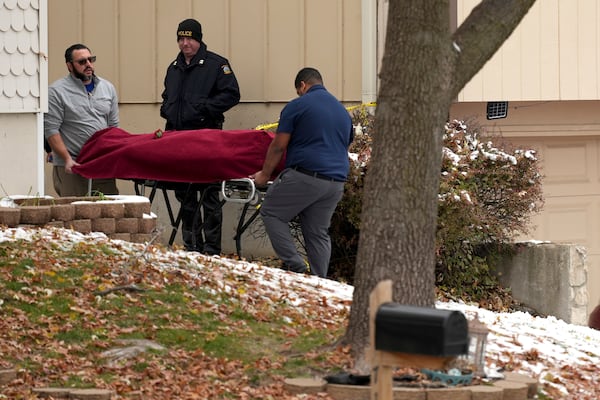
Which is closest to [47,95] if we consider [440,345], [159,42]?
[159,42]

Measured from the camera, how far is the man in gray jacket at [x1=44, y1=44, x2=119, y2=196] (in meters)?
11.6

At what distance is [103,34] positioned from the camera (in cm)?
1358

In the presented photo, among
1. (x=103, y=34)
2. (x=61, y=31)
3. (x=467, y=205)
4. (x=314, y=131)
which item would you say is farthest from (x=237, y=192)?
(x=61, y=31)

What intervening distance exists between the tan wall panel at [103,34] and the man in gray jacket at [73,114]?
5.12 feet

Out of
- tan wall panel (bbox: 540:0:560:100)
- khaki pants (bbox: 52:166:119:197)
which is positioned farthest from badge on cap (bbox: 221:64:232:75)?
tan wall panel (bbox: 540:0:560:100)

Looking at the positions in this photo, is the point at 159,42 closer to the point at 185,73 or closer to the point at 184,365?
the point at 185,73

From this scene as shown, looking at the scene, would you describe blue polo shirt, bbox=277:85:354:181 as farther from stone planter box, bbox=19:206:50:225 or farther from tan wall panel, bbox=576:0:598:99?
tan wall panel, bbox=576:0:598:99

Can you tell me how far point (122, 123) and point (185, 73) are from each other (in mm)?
1375

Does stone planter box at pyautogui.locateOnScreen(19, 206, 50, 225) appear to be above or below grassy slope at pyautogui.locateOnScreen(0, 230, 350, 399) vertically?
above

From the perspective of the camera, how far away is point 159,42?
13555 millimetres

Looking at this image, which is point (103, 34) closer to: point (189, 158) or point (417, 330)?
point (189, 158)

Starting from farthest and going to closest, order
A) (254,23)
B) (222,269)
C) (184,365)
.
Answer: (254,23), (222,269), (184,365)

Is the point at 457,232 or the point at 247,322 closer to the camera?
the point at 247,322

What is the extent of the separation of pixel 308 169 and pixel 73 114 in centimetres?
237
